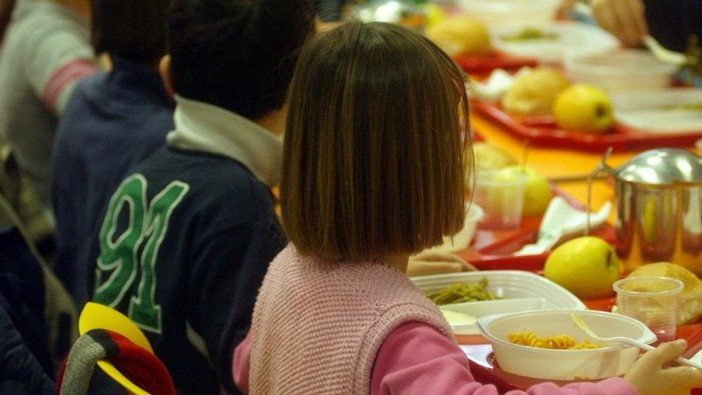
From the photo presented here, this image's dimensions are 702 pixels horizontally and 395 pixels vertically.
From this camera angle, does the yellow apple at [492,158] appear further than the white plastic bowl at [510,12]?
No

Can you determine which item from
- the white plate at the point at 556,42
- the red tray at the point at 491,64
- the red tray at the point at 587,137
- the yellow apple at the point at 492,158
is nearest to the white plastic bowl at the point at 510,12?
the white plate at the point at 556,42

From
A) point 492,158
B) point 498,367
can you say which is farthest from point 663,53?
point 498,367

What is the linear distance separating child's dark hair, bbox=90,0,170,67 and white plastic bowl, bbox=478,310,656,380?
1190 mm

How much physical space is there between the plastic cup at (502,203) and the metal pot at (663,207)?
0.28 m

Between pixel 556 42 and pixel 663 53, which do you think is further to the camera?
pixel 556 42

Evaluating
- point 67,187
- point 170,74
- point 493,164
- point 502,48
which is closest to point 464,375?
point 170,74

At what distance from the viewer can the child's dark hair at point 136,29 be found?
2158mm

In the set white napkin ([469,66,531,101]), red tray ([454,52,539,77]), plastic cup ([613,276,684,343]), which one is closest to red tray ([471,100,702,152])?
white napkin ([469,66,531,101])

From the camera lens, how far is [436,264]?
5.14 ft

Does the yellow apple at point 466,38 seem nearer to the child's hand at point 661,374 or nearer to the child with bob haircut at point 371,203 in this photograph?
the child with bob haircut at point 371,203

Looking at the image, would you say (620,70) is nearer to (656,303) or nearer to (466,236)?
(466,236)

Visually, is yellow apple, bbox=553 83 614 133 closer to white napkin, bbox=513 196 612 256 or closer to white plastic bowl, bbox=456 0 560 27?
white napkin, bbox=513 196 612 256

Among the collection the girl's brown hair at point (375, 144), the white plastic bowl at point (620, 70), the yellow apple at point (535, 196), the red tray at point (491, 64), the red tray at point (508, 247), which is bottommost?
the red tray at point (491, 64)

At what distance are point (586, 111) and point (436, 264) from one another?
1029mm
